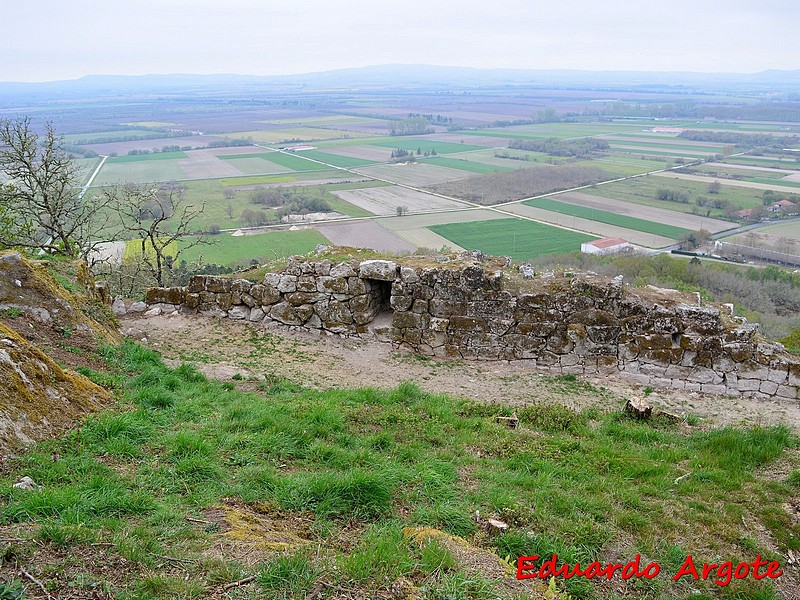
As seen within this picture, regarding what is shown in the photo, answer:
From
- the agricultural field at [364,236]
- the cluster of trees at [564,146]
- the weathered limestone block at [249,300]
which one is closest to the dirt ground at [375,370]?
the weathered limestone block at [249,300]

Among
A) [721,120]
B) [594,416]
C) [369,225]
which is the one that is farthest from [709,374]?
[721,120]

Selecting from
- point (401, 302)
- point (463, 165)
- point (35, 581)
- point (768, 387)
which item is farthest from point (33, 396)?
point (463, 165)

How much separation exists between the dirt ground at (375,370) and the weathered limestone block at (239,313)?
0.30 metres

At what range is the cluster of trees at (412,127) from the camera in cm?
13238

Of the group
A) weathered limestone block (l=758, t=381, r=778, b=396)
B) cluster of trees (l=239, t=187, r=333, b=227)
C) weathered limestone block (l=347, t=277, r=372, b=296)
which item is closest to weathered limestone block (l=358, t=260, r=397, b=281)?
weathered limestone block (l=347, t=277, r=372, b=296)

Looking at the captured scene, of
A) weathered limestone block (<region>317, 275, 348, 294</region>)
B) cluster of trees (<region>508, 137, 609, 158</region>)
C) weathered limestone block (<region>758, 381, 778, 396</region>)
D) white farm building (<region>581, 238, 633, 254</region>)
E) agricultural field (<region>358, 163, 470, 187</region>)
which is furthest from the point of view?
cluster of trees (<region>508, 137, 609, 158</region>)

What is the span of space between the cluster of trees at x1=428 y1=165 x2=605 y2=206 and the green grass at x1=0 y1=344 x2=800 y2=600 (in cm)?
5512

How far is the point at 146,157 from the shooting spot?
88.6m

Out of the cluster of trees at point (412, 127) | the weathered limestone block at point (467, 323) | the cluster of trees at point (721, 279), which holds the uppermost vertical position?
the cluster of trees at point (412, 127)

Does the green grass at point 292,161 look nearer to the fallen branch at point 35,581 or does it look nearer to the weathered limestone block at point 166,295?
the weathered limestone block at point 166,295

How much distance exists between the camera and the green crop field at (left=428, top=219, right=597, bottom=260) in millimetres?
43000

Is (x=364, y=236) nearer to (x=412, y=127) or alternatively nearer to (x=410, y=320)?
(x=410, y=320)

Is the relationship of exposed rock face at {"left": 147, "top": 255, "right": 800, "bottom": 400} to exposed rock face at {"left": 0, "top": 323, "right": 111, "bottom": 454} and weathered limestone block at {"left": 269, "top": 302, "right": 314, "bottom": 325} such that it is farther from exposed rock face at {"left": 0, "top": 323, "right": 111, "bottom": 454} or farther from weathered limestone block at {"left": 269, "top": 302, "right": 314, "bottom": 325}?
exposed rock face at {"left": 0, "top": 323, "right": 111, "bottom": 454}

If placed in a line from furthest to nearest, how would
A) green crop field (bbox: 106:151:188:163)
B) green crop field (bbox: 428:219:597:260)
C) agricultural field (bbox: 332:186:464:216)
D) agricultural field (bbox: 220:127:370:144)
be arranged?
1. agricultural field (bbox: 220:127:370:144)
2. green crop field (bbox: 106:151:188:163)
3. agricultural field (bbox: 332:186:464:216)
4. green crop field (bbox: 428:219:597:260)
